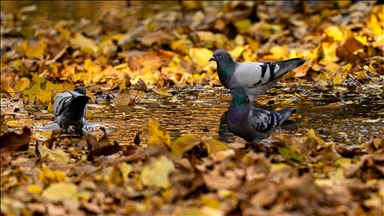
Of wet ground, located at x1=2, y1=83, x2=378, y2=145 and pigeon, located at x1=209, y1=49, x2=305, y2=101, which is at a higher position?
pigeon, located at x1=209, y1=49, x2=305, y2=101

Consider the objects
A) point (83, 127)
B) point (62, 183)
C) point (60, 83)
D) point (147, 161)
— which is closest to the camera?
point (62, 183)

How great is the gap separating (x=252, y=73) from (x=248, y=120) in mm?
2196

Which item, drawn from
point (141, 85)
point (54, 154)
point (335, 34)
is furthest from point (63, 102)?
point (335, 34)

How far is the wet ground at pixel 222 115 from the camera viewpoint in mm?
6047

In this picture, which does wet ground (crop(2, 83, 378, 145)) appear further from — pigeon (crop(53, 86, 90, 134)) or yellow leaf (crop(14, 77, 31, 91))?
yellow leaf (crop(14, 77, 31, 91))

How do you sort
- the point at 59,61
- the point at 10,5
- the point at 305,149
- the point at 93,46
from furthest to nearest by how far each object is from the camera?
the point at 10,5 → the point at 93,46 → the point at 59,61 → the point at 305,149

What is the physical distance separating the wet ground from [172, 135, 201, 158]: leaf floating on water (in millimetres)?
973

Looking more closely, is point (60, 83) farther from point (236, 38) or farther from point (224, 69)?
point (236, 38)

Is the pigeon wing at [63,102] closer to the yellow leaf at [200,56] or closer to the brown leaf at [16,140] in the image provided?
the brown leaf at [16,140]

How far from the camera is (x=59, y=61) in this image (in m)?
10.6

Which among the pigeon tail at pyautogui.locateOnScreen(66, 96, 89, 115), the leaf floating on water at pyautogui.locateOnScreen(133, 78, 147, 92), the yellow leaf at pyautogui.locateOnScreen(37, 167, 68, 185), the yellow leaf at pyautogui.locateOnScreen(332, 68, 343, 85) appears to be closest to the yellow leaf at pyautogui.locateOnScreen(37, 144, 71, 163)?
the yellow leaf at pyautogui.locateOnScreen(37, 167, 68, 185)

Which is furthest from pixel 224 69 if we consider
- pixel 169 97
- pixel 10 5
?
pixel 10 5

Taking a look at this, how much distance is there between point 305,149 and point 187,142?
814mm

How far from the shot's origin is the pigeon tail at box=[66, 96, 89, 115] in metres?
6.28
